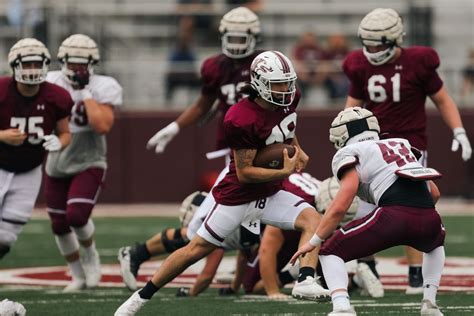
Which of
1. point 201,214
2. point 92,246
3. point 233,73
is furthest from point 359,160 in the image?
point 92,246

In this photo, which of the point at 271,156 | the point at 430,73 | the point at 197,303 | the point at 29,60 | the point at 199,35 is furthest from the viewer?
the point at 199,35

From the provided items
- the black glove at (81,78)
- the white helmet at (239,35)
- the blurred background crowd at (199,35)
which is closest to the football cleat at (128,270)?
the black glove at (81,78)

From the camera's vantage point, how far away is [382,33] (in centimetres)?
879

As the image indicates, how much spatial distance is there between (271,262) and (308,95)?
9.32 m

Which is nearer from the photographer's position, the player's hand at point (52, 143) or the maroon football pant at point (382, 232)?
the maroon football pant at point (382, 232)

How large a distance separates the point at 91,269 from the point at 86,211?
19.0 inches

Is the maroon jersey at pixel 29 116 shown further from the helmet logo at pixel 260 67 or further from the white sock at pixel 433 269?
the white sock at pixel 433 269

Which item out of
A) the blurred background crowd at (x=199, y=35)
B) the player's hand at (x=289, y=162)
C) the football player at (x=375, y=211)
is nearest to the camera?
the football player at (x=375, y=211)

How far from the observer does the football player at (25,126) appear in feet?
28.2

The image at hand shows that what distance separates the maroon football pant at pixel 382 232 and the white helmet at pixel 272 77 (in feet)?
3.14

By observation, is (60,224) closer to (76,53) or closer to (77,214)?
(77,214)

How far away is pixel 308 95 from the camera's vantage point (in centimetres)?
1750

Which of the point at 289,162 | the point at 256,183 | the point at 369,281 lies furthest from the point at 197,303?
the point at 289,162

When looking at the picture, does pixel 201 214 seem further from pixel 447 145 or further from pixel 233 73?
pixel 447 145
